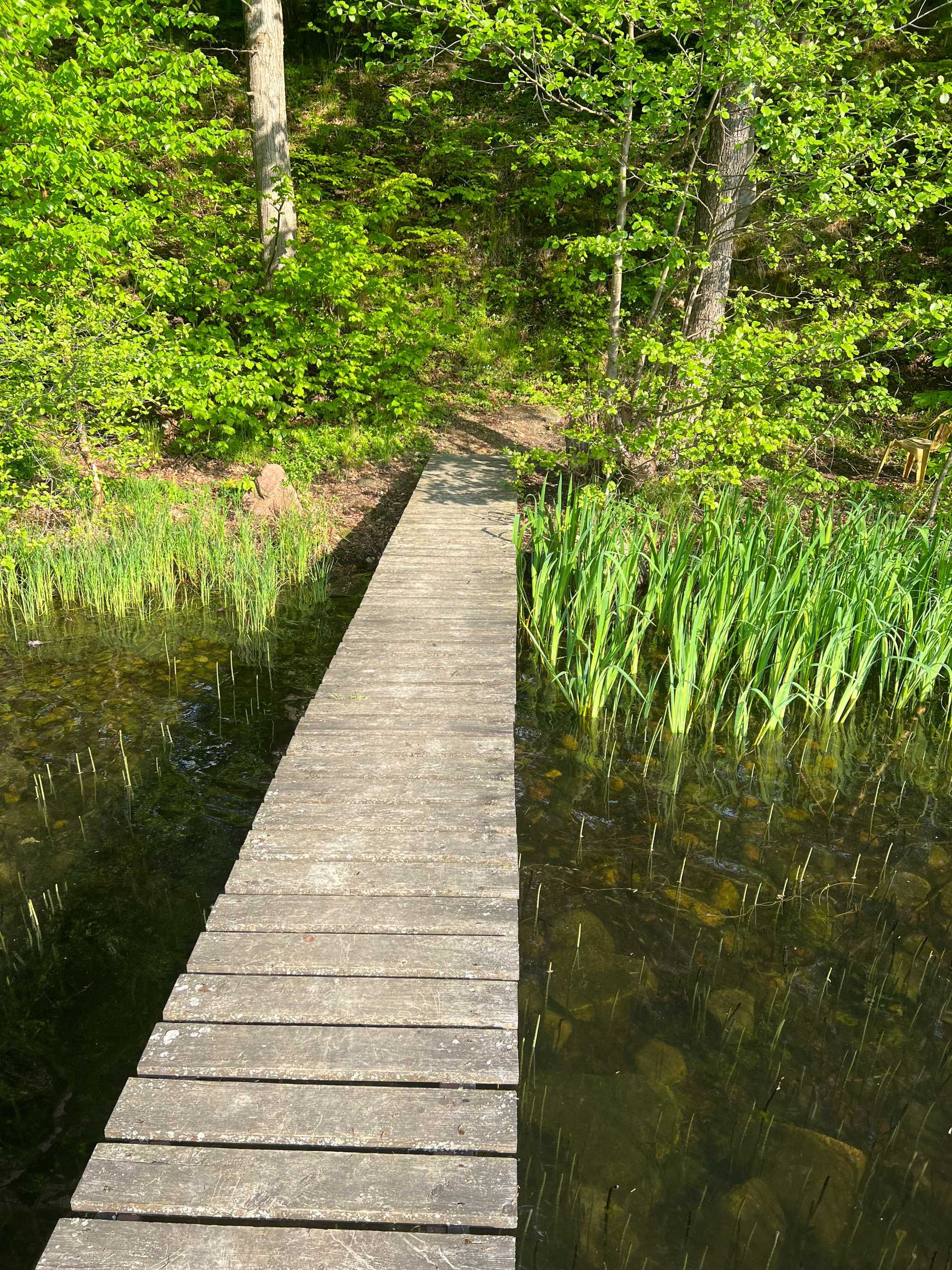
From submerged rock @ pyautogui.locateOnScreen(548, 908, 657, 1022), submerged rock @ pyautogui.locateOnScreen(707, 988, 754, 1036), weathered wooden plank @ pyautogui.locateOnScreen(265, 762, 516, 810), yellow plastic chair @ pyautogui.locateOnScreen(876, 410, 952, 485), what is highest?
yellow plastic chair @ pyautogui.locateOnScreen(876, 410, 952, 485)

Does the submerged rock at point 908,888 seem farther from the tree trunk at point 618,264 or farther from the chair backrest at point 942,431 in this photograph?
the chair backrest at point 942,431

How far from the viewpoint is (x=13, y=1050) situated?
2678mm

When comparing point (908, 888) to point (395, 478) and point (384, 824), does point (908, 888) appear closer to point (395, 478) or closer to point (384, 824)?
Answer: point (384, 824)

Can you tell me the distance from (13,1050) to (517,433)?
7900 millimetres

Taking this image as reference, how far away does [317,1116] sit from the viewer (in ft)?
6.16

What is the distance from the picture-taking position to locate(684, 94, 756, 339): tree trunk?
5.93 metres

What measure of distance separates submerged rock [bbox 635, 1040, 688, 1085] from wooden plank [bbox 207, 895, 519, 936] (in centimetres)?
66

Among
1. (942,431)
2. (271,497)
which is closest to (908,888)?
(271,497)

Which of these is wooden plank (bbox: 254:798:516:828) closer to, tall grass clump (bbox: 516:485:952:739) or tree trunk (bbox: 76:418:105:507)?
tall grass clump (bbox: 516:485:952:739)

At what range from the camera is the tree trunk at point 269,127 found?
319 inches

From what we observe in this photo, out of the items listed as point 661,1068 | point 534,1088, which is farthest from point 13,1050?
point 661,1068

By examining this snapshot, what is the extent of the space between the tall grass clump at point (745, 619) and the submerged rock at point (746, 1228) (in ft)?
6.87

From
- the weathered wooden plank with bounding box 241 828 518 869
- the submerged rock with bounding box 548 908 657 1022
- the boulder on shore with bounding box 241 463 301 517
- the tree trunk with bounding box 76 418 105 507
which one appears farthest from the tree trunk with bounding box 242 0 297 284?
the submerged rock with bounding box 548 908 657 1022

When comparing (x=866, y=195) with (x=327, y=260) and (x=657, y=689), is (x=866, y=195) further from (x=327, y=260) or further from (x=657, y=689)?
(x=327, y=260)
